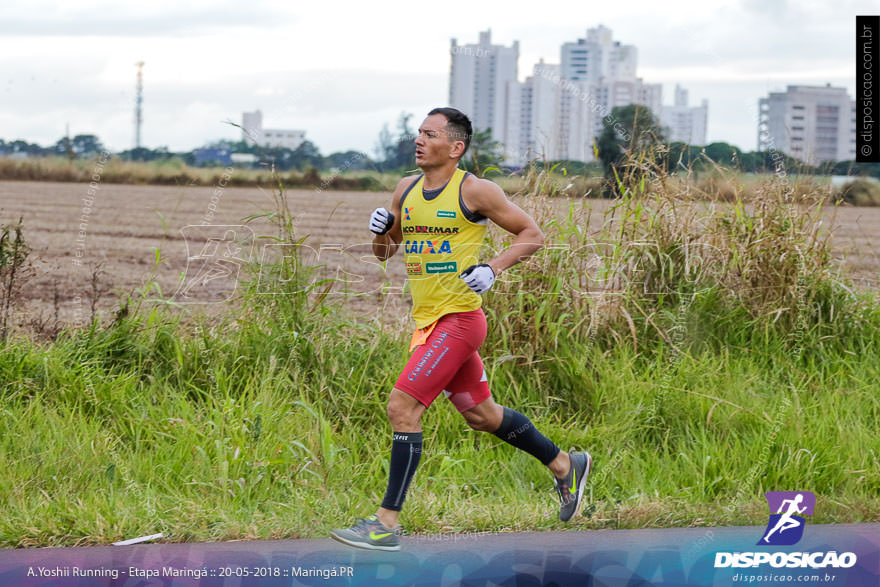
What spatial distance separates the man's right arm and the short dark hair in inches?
12.3

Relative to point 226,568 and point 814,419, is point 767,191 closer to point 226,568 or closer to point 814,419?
point 814,419

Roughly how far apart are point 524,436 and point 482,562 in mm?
789

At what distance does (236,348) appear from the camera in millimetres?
6008

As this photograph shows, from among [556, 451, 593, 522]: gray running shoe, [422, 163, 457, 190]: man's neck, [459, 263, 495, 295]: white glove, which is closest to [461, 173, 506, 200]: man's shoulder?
[422, 163, 457, 190]: man's neck

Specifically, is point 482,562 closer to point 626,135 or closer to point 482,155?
point 482,155

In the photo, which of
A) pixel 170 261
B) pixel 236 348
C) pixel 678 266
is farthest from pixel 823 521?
pixel 170 261

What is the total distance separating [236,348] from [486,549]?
8.11ft

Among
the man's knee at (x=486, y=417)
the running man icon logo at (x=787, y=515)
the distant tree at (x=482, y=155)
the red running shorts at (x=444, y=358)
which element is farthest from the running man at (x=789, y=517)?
the distant tree at (x=482, y=155)

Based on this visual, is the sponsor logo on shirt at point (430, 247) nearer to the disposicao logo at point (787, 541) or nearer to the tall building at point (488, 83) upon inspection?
the disposicao logo at point (787, 541)

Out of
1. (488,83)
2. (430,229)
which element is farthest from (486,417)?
(488,83)

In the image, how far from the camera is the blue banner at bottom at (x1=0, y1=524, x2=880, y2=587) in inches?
152

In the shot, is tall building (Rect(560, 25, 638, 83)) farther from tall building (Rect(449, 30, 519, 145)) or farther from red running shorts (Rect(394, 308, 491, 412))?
red running shorts (Rect(394, 308, 491, 412))

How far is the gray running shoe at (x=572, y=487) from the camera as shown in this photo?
4.58 metres

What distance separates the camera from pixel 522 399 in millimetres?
5852
